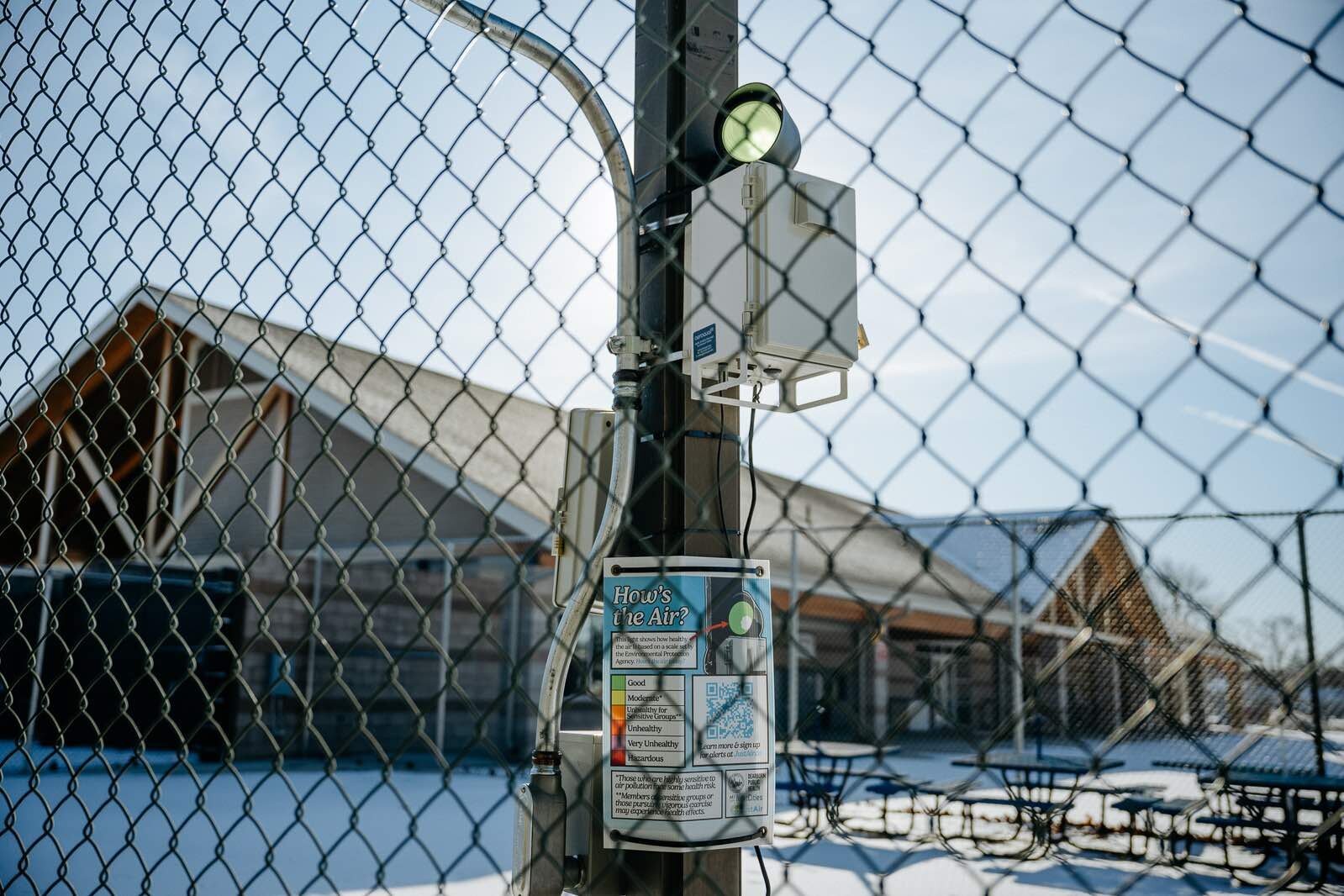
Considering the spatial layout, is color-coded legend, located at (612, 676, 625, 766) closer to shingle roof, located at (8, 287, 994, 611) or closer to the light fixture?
the light fixture

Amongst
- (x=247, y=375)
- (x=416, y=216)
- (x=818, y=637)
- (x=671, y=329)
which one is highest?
(x=247, y=375)

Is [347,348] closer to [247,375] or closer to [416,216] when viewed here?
[247,375]

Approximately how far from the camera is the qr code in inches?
50.1

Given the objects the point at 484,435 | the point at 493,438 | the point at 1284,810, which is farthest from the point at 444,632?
the point at 1284,810

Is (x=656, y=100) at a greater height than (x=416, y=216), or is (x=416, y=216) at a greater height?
(x=656, y=100)

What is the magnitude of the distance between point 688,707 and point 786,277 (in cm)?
55

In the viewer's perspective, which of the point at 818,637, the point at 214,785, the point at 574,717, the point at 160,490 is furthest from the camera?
the point at 818,637

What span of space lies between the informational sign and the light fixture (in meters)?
0.55

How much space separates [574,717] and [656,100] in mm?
10980

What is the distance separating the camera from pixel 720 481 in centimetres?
138

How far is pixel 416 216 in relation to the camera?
1.67m

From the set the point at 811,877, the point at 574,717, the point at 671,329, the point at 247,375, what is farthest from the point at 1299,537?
the point at 247,375

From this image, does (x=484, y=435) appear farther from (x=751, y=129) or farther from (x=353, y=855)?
(x=751, y=129)

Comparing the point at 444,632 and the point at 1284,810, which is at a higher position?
the point at 444,632
